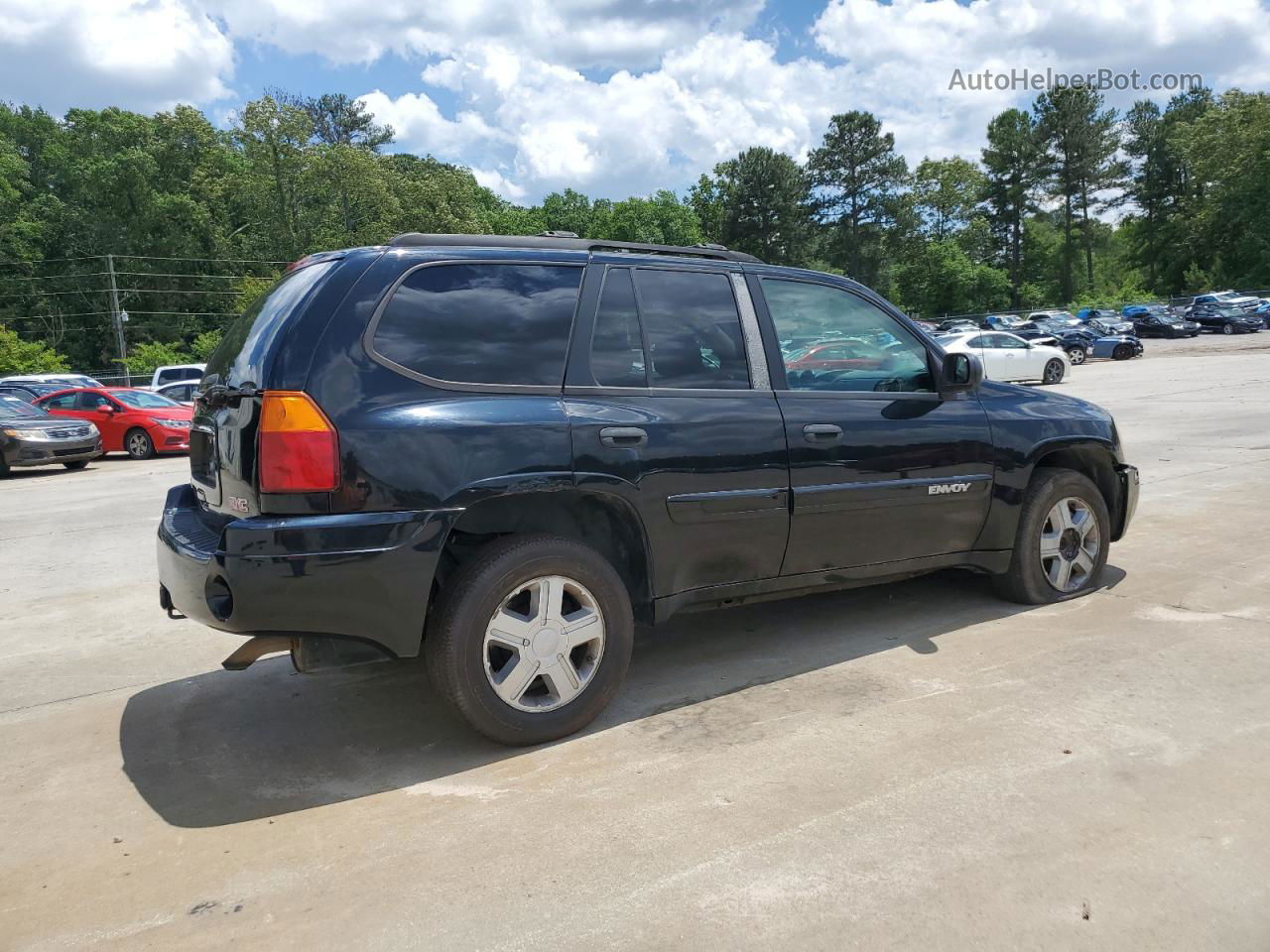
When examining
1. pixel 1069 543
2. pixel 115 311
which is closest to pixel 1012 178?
pixel 115 311

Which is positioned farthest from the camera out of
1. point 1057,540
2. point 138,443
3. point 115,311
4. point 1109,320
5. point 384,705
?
point 115,311

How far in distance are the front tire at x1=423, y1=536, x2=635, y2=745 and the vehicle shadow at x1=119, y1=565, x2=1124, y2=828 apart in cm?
19

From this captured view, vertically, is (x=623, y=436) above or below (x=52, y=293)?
below

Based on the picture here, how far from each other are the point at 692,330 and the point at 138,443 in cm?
1819

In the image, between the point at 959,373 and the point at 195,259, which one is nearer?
the point at 959,373

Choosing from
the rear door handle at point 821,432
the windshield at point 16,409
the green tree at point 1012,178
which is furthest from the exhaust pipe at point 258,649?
the green tree at point 1012,178

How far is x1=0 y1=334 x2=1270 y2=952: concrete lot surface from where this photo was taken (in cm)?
262

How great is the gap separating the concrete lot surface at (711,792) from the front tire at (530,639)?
0.17 metres

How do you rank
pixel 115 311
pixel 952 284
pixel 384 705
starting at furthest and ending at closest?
pixel 952 284 < pixel 115 311 < pixel 384 705

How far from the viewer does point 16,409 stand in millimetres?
17047

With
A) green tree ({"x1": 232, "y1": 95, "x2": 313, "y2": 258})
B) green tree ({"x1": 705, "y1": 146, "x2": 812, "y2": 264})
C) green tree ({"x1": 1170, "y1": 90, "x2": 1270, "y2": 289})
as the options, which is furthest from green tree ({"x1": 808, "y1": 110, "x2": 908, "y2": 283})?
green tree ({"x1": 232, "y1": 95, "x2": 313, "y2": 258})

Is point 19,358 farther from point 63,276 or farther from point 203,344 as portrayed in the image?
point 63,276

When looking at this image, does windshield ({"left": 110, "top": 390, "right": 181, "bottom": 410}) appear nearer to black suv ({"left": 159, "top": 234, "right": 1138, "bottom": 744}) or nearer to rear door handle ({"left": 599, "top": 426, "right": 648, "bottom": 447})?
black suv ({"left": 159, "top": 234, "right": 1138, "bottom": 744})

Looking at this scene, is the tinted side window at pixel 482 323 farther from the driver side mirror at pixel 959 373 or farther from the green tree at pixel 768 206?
the green tree at pixel 768 206
